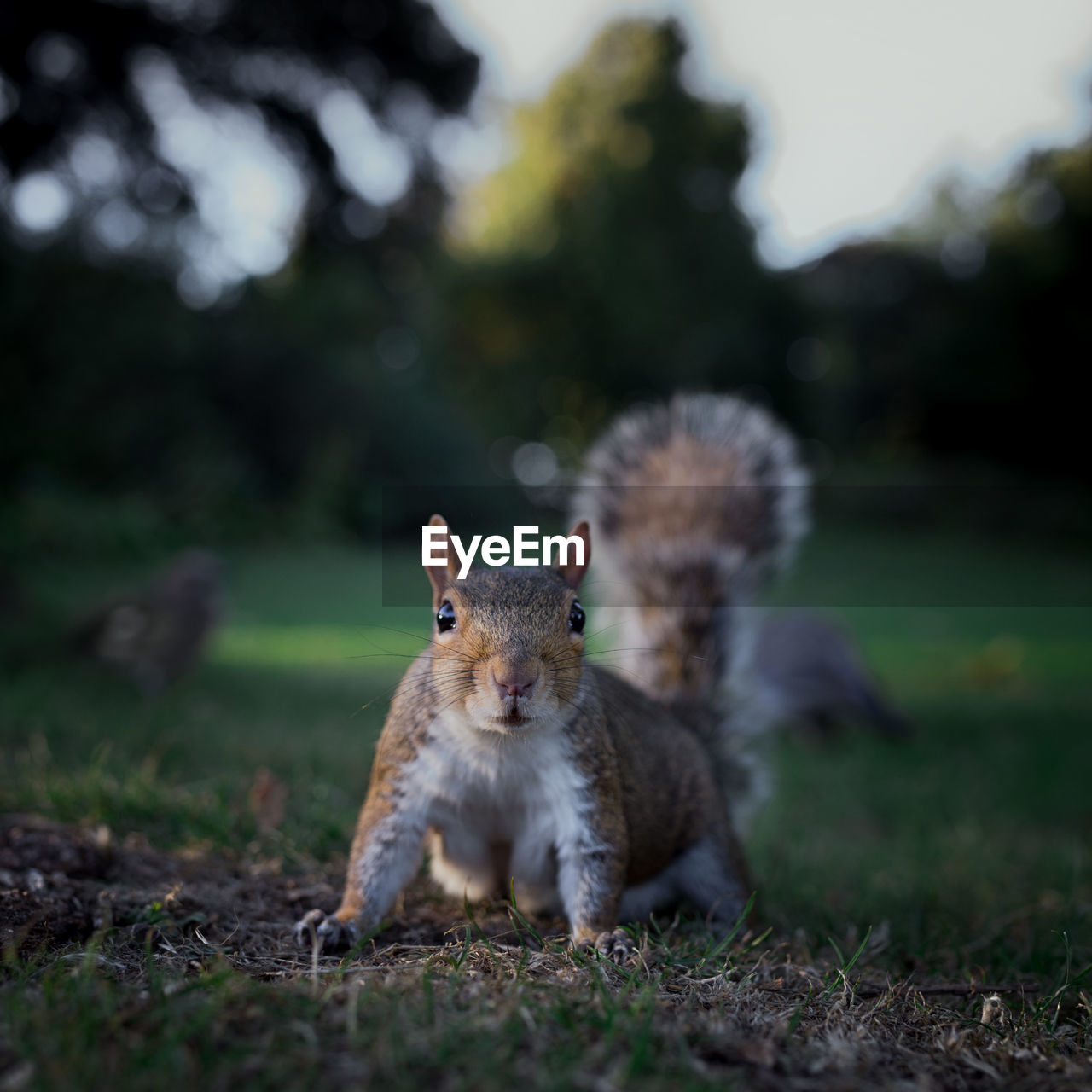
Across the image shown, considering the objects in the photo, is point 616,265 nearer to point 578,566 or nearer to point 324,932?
point 578,566

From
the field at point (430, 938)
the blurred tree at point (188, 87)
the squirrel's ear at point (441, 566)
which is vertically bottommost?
the field at point (430, 938)

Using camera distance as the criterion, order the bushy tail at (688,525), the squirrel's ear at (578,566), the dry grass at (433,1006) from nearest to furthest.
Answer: the dry grass at (433,1006)
the squirrel's ear at (578,566)
the bushy tail at (688,525)

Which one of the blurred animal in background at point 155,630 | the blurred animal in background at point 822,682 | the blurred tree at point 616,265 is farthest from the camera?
the blurred tree at point 616,265

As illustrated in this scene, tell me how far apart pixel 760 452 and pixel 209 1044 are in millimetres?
2308

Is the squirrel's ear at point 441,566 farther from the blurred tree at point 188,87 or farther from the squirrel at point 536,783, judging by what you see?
the blurred tree at point 188,87

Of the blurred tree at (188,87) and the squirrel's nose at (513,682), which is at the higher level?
the blurred tree at (188,87)

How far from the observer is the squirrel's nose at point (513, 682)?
176 centimetres

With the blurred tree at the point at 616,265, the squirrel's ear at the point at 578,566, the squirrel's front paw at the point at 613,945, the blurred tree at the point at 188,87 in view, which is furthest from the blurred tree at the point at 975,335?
the squirrel's front paw at the point at 613,945

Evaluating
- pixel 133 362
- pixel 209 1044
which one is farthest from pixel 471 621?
pixel 133 362

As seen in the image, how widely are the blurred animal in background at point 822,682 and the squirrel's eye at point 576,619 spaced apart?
15.4ft

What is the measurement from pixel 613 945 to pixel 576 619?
2.00ft

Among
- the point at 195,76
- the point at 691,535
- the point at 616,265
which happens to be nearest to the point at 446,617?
the point at 691,535

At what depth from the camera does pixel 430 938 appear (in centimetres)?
202

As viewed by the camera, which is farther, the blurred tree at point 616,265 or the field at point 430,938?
the blurred tree at point 616,265
